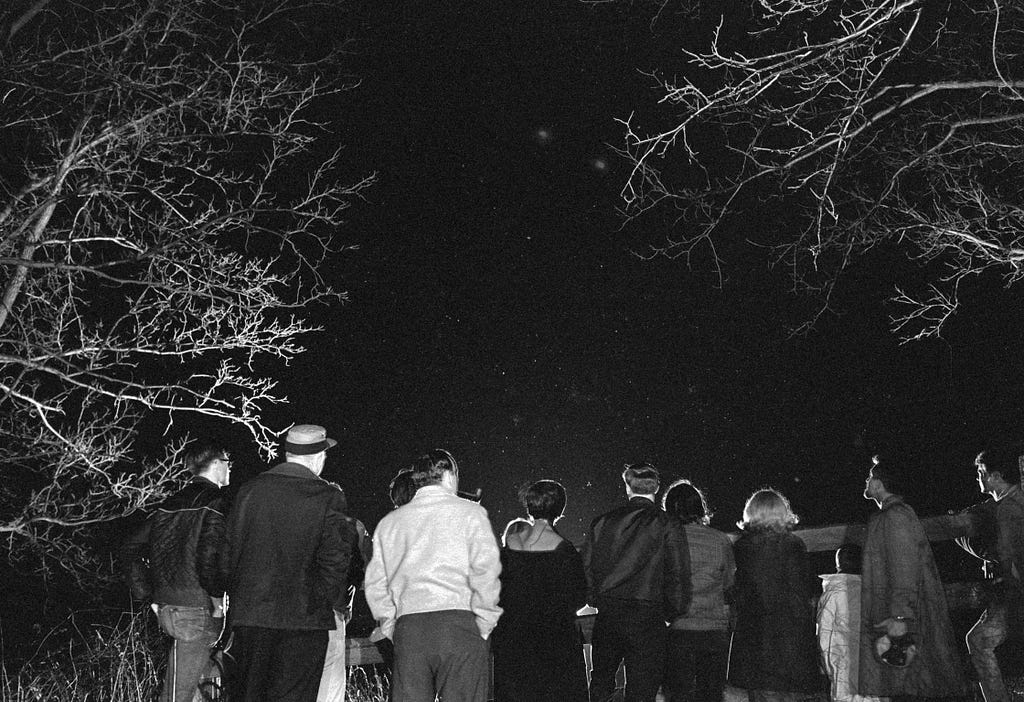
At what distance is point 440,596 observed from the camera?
4.93m

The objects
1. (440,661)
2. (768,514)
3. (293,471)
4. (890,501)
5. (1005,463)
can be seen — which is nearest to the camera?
(440,661)

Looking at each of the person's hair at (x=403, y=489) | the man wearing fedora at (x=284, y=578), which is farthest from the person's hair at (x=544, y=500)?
the man wearing fedora at (x=284, y=578)

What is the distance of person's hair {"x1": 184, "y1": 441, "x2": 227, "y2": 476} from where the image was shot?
18.9 feet

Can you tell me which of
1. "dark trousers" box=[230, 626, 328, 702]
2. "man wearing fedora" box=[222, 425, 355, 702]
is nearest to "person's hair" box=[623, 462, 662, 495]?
"man wearing fedora" box=[222, 425, 355, 702]

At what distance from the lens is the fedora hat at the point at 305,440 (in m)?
5.20

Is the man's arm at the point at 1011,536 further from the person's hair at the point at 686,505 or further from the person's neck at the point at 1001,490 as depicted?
the person's hair at the point at 686,505

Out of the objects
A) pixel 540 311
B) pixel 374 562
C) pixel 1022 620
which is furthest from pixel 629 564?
pixel 540 311

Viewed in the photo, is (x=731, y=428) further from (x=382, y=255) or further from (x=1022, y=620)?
(x=1022, y=620)

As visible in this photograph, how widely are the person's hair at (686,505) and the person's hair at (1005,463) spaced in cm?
182

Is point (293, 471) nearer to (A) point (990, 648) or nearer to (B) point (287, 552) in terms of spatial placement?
(B) point (287, 552)

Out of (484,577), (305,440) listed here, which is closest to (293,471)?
(305,440)

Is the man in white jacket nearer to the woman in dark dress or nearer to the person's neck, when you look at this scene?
the woman in dark dress

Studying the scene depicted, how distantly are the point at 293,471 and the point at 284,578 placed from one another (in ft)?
1.71

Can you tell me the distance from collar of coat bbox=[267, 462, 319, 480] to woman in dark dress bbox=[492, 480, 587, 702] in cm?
121
